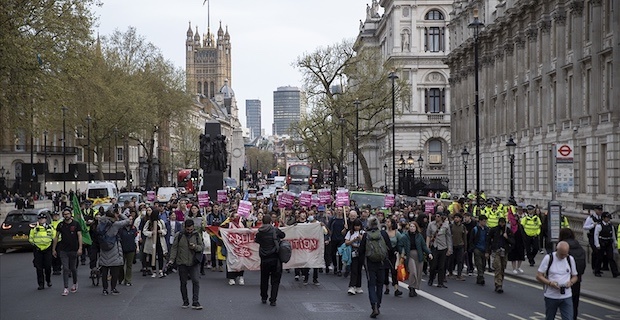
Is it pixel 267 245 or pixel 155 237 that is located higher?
pixel 267 245

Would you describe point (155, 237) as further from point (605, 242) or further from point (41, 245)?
point (605, 242)

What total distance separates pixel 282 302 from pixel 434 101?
84257 mm

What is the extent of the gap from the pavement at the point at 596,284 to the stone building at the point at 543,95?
2403mm

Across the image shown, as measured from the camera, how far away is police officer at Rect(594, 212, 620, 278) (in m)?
25.2

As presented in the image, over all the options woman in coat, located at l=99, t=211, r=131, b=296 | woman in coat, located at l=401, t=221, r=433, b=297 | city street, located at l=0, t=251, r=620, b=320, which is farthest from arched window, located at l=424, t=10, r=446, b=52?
woman in coat, located at l=99, t=211, r=131, b=296

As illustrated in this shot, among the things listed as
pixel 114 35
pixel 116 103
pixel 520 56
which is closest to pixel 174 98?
pixel 114 35

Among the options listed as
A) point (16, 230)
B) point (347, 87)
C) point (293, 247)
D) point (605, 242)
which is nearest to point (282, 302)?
point (293, 247)

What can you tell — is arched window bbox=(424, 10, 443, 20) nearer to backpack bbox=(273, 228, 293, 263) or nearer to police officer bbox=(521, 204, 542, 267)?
police officer bbox=(521, 204, 542, 267)

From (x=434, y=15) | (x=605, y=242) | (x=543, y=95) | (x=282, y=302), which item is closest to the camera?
(x=282, y=302)

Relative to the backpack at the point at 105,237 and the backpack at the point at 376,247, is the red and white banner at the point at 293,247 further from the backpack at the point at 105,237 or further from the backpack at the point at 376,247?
the backpack at the point at 376,247

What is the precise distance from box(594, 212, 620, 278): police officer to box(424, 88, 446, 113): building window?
7710cm

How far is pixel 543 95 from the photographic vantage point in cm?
5125

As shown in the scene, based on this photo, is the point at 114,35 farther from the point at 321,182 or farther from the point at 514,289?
the point at 514,289

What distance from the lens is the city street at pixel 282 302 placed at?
17688mm
